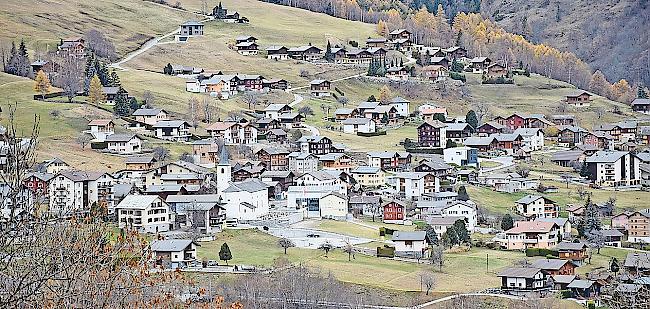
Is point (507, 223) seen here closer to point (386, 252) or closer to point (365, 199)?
point (365, 199)

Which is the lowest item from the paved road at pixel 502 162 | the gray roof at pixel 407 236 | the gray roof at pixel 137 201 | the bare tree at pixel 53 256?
the paved road at pixel 502 162

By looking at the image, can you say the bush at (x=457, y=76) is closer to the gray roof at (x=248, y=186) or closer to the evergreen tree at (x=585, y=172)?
the evergreen tree at (x=585, y=172)

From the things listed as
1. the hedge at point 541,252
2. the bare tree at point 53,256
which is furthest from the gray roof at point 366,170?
the bare tree at point 53,256

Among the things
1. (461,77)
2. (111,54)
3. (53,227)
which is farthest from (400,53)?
(53,227)

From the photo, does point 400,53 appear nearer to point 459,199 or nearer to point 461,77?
point 461,77

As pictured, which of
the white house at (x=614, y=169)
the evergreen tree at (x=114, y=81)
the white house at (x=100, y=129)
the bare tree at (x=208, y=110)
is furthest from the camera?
the evergreen tree at (x=114, y=81)

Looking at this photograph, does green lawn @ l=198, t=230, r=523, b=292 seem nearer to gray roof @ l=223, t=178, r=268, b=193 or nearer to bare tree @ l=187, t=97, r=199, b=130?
gray roof @ l=223, t=178, r=268, b=193
